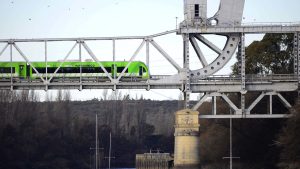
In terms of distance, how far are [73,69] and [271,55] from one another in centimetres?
2288

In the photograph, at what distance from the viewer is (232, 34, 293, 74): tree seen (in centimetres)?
11531

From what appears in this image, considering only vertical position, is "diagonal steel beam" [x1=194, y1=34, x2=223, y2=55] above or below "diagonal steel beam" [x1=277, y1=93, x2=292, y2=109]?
above

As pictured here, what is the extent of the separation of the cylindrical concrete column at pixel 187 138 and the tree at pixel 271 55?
1673cm

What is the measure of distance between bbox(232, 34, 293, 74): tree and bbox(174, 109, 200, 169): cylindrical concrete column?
1673 centimetres

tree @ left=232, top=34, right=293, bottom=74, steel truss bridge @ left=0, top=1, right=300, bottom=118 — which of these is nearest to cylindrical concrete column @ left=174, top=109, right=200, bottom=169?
steel truss bridge @ left=0, top=1, right=300, bottom=118

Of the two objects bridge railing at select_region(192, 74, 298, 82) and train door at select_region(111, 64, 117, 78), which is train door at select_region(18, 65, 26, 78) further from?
bridge railing at select_region(192, 74, 298, 82)

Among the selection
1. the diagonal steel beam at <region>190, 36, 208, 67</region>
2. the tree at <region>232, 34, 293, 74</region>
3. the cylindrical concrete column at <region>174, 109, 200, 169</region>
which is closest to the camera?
the cylindrical concrete column at <region>174, 109, 200, 169</region>

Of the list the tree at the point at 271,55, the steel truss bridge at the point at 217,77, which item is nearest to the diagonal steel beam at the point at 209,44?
the steel truss bridge at the point at 217,77

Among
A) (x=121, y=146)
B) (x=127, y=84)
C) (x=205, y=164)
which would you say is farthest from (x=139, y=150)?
(x=127, y=84)

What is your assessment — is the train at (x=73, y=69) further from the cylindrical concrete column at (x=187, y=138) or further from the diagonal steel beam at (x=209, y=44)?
the cylindrical concrete column at (x=187, y=138)

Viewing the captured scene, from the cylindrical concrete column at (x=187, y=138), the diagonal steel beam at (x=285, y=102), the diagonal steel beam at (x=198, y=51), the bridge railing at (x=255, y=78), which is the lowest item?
the cylindrical concrete column at (x=187, y=138)

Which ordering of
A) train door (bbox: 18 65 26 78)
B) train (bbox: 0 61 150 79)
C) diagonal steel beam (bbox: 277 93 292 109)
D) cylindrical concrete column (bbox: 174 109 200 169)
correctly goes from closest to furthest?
cylindrical concrete column (bbox: 174 109 200 169), diagonal steel beam (bbox: 277 93 292 109), train (bbox: 0 61 150 79), train door (bbox: 18 65 26 78)

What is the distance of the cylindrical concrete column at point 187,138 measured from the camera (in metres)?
100

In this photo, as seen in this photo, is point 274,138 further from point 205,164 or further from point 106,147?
point 106,147
